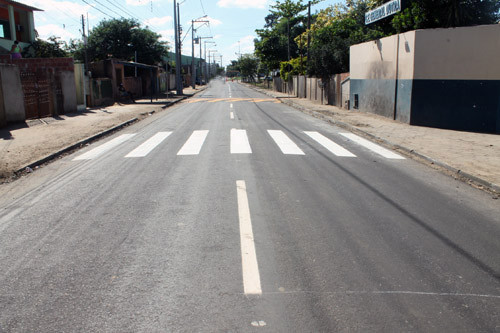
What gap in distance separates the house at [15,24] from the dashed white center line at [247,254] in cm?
2557

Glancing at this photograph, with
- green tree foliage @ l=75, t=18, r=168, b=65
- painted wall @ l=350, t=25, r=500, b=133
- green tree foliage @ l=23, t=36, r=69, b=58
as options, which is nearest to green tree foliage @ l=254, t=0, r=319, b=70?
green tree foliage @ l=75, t=18, r=168, b=65

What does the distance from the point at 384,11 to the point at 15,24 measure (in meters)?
25.3

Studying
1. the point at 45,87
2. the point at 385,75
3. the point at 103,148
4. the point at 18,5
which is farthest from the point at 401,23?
the point at 18,5

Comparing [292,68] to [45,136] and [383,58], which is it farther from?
[45,136]

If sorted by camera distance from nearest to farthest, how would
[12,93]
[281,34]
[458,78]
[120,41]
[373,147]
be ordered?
[373,147], [458,78], [12,93], [120,41], [281,34]

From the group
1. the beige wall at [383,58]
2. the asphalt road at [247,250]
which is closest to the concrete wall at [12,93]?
the asphalt road at [247,250]

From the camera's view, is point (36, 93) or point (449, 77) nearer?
point (449, 77)

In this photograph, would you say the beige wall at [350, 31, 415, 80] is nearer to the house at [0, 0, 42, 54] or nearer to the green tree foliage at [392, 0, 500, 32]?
the green tree foliage at [392, 0, 500, 32]

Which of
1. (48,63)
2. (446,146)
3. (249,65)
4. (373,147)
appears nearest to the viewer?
(446,146)

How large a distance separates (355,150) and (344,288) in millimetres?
7563

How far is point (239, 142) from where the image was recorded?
11.8 metres

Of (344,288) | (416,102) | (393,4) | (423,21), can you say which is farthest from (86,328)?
(423,21)

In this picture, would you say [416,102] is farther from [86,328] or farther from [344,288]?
[86,328]

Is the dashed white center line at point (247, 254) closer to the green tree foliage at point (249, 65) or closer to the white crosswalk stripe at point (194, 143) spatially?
the white crosswalk stripe at point (194, 143)
